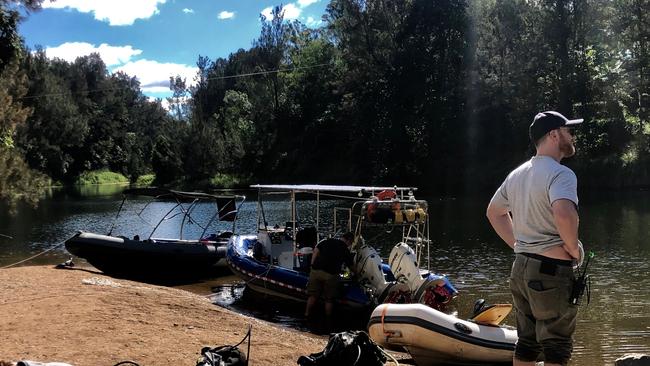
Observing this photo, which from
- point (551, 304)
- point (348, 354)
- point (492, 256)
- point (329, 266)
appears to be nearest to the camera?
point (551, 304)

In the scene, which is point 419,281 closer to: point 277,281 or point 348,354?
point 277,281

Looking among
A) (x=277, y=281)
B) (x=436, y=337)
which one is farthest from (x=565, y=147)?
(x=277, y=281)

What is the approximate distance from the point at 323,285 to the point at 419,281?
174 cm

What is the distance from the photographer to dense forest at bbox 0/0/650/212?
1555 inches

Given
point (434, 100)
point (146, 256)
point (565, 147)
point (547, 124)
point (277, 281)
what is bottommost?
point (277, 281)

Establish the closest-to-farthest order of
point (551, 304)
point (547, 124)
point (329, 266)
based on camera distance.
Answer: point (551, 304)
point (547, 124)
point (329, 266)

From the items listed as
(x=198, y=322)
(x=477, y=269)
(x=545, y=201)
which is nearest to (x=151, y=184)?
(x=477, y=269)

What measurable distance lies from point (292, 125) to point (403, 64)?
17440mm

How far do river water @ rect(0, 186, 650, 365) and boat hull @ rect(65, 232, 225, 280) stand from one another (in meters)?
0.70

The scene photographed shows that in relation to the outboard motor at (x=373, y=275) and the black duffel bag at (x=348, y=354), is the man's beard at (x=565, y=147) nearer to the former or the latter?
the black duffel bag at (x=348, y=354)

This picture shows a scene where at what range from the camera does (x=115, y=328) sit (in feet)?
23.2

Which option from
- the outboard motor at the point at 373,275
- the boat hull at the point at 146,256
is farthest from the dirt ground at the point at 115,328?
the boat hull at the point at 146,256

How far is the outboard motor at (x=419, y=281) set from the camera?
32.1 ft

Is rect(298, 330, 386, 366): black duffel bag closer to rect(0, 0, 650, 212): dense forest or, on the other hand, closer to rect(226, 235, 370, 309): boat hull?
rect(226, 235, 370, 309): boat hull
